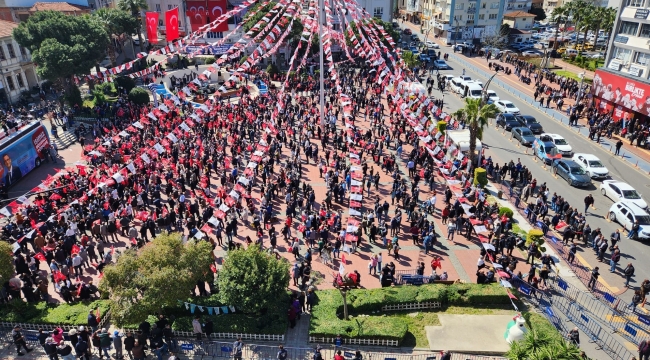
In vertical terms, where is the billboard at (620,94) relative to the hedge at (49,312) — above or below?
above

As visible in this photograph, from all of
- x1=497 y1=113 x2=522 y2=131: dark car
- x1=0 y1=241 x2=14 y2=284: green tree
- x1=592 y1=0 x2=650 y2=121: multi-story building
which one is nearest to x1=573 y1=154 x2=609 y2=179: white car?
x1=497 y1=113 x2=522 y2=131: dark car

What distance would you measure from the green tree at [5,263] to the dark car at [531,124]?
3660 centimetres

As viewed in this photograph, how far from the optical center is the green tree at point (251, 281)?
54.7ft

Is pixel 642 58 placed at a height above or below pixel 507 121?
above

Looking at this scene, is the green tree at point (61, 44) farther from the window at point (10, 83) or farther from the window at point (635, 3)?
the window at point (635, 3)

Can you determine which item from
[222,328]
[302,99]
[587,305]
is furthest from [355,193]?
[302,99]

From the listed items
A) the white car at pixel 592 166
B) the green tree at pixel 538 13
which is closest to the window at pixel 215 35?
the white car at pixel 592 166

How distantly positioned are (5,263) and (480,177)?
25.1 m

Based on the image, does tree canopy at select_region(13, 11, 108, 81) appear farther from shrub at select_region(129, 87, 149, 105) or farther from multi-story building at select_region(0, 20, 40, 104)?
shrub at select_region(129, 87, 149, 105)

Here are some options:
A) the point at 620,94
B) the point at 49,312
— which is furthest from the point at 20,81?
the point at 620,94

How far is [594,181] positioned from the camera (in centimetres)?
3152

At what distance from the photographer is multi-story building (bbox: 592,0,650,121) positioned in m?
37.5

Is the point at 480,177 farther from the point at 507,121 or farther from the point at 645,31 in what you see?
the point at 645,31

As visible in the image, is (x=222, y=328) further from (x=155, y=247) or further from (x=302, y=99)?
(x=302, y=99)
